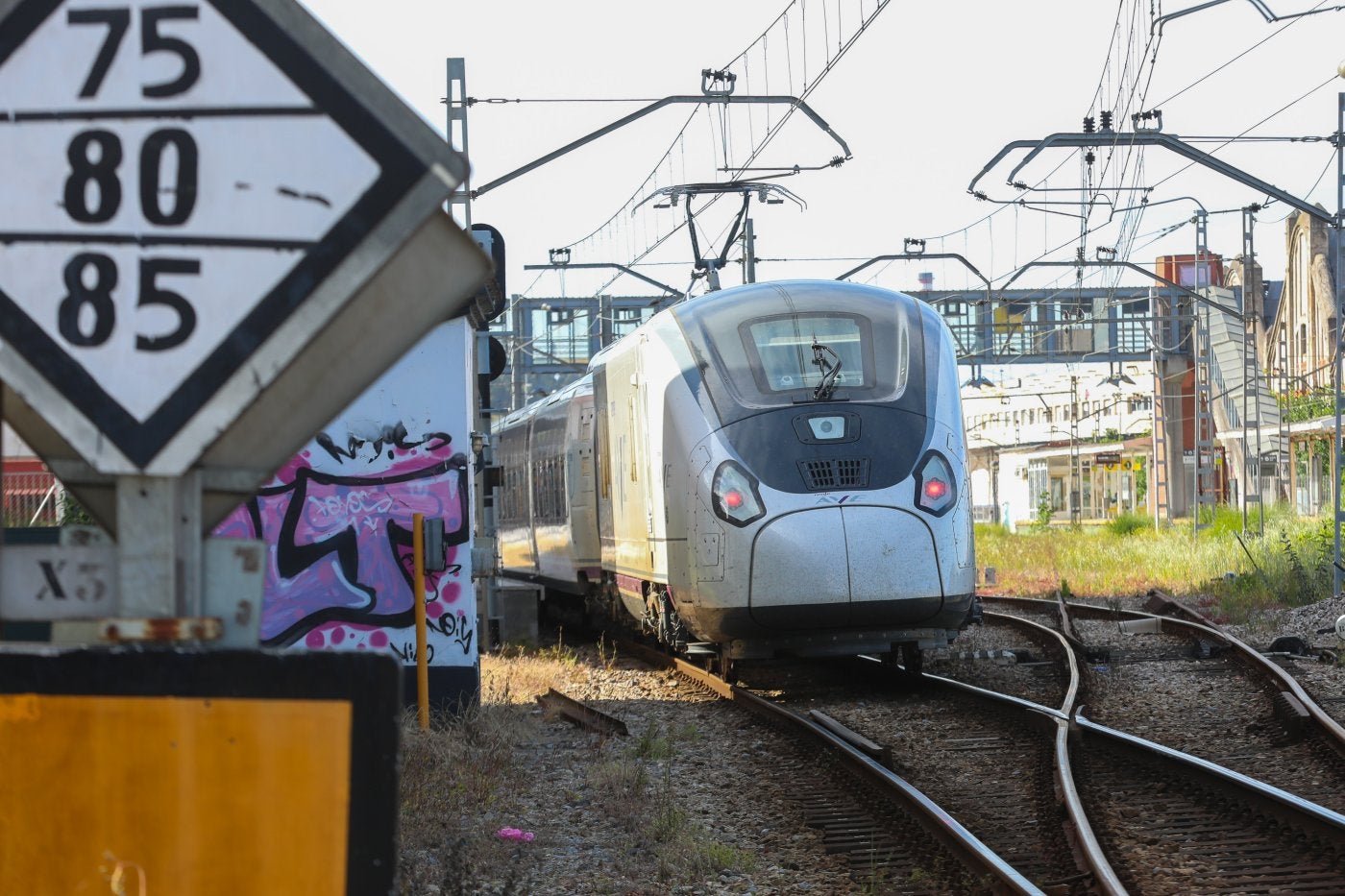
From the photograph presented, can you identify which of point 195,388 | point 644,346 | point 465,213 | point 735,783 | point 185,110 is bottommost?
point 735,783

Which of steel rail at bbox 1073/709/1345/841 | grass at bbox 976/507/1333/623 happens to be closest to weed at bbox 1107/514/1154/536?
grass at bbox 976/507/1333/623

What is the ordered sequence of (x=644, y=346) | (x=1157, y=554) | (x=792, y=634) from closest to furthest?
1. (x=792, y=634)
2. (x=644, y=346)
3. (x=1157, y=554)

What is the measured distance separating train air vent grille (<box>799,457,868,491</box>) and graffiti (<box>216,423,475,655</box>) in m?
2.39

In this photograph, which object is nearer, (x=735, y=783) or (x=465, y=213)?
(x=735, y=783)

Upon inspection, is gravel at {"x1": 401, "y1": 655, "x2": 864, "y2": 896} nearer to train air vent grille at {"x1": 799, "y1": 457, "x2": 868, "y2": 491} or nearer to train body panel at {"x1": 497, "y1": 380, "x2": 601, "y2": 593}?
train air vent grille at {"x1": 799, "y1": 457, "x2": 868, "y2": 491}

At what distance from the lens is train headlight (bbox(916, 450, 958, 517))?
11.6m

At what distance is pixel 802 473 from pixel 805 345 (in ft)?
3.94

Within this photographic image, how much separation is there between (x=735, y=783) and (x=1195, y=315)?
2870 centimetres

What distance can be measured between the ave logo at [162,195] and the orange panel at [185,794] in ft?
1.15

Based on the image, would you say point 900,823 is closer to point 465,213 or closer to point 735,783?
point 735,783

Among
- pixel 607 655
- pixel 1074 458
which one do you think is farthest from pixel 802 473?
→ pixel 1074 458

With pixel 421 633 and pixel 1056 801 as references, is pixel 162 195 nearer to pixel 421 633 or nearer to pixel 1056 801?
pixel 1056 801

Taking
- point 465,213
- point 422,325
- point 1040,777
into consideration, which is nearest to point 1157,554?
point 465,213

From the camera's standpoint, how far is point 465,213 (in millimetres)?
16656
